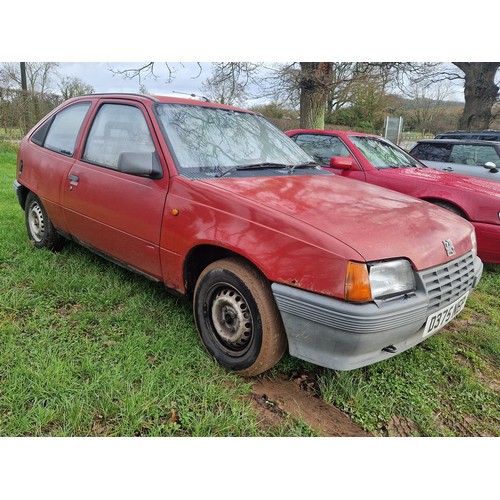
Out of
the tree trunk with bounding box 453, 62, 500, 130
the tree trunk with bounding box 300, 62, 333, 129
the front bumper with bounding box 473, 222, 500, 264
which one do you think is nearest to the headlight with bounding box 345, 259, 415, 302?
the front bumper with bounding box 473, 222, 500, 264

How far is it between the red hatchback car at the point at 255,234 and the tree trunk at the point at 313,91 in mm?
5537

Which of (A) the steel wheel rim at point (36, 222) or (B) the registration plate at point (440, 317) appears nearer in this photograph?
(B) the registration plate at point (440, 317)

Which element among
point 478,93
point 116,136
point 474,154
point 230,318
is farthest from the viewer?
point 478,93

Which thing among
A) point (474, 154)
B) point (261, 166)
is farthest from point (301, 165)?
point (474, 154)

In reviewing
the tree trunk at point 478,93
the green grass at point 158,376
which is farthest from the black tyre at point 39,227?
the tree trunk at point 478,93

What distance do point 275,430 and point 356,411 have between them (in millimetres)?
502

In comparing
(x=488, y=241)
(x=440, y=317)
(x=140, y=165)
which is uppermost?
(x=140, y=165)

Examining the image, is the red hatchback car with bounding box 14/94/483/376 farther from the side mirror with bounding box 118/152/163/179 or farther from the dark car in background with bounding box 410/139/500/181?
the dark car in background with bounding box 410/139/500/181

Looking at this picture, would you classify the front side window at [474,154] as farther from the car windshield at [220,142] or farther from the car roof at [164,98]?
the car roof at [164,98]

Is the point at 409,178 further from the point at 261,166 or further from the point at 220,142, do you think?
the point at 220,142

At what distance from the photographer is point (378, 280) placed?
6.61 ft

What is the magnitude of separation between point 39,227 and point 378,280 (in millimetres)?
3687

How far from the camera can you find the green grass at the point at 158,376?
2061 mm

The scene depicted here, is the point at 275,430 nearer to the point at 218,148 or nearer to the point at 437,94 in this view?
the point at 218,148
